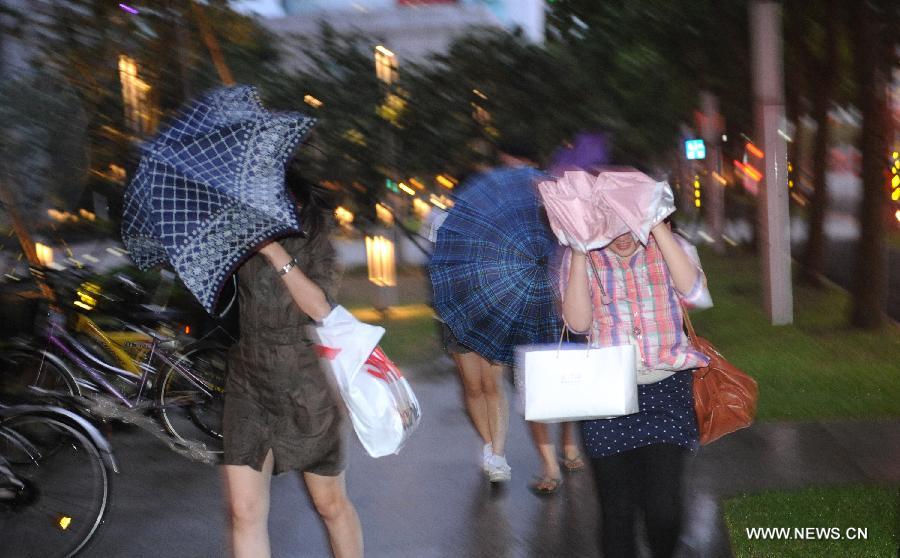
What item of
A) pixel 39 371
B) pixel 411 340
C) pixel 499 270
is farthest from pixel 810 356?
pixel 499 270

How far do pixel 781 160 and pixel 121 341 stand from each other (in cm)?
783

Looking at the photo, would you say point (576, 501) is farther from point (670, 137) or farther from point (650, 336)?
point (670, 137)

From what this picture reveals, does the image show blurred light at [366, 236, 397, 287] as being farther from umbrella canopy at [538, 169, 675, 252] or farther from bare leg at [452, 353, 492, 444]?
umbrella canopy at [538, 169, 675, 252]

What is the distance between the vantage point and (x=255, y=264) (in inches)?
161

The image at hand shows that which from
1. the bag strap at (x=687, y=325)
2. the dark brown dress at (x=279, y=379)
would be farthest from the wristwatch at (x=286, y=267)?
Result: the bag strap at (x=687, y=325)

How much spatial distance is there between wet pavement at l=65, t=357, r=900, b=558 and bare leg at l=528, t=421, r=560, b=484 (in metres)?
0.12

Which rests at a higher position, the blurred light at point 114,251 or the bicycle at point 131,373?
the blurred light at point 114,251

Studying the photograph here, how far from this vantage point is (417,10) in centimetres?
3966

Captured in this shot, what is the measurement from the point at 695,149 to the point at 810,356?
17852 mm

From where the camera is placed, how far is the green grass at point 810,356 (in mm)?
8508

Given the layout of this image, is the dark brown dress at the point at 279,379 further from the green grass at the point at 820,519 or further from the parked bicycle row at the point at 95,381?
the green grass at the point at 820,519

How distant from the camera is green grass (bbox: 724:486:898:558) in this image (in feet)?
17.0

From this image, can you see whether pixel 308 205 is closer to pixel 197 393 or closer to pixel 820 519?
pixel 820 519

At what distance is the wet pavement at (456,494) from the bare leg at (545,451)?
12cm
